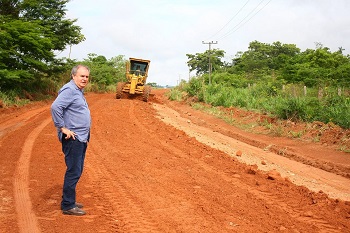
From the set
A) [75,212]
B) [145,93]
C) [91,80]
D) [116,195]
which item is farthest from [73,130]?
[91,80]

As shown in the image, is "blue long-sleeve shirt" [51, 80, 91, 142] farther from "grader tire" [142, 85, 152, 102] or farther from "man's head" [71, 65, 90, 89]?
"grader tire" [142, 85, 152, 102]

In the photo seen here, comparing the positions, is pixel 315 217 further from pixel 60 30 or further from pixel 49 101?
pixel 60 30

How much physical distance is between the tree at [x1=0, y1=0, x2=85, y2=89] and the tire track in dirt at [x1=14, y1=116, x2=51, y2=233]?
34.9 feet

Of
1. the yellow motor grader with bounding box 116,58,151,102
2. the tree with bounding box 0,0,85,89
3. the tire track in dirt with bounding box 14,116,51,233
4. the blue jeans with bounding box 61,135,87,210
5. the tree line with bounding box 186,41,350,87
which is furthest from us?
the tree line with bounding box 186,41,350,87

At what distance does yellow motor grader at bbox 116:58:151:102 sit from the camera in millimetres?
22906

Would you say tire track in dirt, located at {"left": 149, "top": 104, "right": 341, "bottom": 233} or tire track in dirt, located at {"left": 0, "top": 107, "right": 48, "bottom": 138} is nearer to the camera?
tire track in dirt, located at {"left": 149, "top": 104, "right": 341, "bottom": 233}

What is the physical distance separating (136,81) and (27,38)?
753 centimetres

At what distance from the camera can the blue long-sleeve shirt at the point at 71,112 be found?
4.26m

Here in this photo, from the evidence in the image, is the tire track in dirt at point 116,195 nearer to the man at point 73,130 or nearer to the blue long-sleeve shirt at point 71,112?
the man at point 73,130

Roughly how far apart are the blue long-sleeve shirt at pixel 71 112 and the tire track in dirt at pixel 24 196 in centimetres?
102

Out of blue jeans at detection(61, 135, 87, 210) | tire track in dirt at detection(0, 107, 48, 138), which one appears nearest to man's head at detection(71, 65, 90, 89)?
blue jeans at detection(61, 135, 87, 210)

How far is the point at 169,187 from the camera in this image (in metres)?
5.62

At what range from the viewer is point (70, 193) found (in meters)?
4.38

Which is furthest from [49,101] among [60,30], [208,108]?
[208,108]
